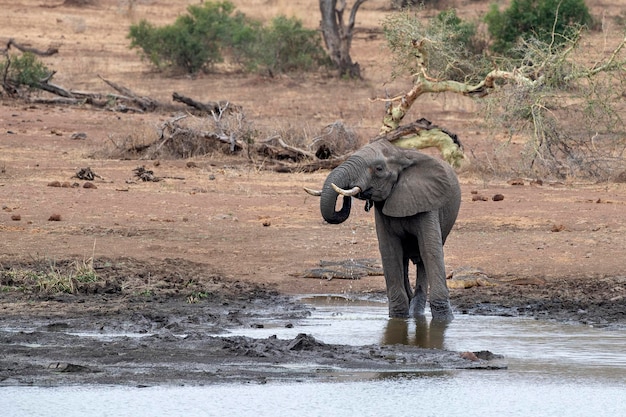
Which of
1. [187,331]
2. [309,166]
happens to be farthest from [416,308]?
[309,166]

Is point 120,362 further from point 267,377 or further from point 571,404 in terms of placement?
point 571,404

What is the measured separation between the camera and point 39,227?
495 inches

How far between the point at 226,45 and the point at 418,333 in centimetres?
2359

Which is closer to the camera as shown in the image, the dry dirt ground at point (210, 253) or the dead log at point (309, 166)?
the dry dirt ground at point (210, 253)

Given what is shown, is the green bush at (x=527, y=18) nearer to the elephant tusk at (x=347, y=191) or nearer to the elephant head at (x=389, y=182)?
the elephant head at (x=389, y=182)

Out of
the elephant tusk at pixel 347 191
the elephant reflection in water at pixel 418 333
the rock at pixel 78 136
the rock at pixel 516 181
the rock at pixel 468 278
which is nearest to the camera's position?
the elephant tusk at pixel 347 191

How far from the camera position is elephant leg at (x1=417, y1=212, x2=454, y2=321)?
895cm

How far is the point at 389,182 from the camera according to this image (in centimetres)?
883

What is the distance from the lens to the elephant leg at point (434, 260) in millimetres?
8953

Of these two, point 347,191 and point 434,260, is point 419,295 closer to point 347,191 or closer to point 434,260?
point 434,260

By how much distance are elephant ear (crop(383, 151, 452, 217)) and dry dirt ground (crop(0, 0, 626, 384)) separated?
1249mm

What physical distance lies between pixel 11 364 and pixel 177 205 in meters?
7.29

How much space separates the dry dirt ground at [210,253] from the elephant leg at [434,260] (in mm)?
746

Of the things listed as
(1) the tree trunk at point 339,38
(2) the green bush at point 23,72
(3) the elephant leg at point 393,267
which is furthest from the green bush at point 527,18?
(3) the elephant leg at point 393,267
